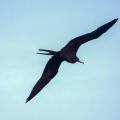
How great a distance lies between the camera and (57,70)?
18.5 meters

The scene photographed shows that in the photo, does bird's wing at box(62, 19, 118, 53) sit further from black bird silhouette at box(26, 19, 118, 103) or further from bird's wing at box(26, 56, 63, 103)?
bird's wing at box(26, 56, 63, 103)

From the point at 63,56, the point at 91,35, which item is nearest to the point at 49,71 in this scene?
the point at 63,56

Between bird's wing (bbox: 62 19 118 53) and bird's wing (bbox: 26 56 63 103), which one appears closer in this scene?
bird's wing (bbox: 62 19 118 53)

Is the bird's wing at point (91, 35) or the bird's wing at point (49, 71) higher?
the bird's wing at point (91, 35)

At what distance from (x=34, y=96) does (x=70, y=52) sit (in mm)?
4016

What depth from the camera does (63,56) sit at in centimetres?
1716

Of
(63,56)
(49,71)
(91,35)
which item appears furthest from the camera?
(49,71)

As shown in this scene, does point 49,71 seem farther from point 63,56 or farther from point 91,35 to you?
point 91,35

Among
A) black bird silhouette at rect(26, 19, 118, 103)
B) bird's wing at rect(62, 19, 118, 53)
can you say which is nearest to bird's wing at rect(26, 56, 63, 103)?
black bird silhouette at rect(26, 19, 118, 103)

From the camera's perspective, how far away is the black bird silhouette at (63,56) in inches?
648

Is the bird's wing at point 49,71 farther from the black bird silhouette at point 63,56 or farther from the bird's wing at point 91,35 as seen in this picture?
the bird's wing at point 91,35

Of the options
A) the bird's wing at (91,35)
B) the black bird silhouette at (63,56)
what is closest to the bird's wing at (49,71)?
the black bird silhouette at (63,56)

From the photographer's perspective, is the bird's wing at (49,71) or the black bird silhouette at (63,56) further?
the bird's wing at (49,71)

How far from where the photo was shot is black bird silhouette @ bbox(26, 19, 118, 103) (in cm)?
1645
